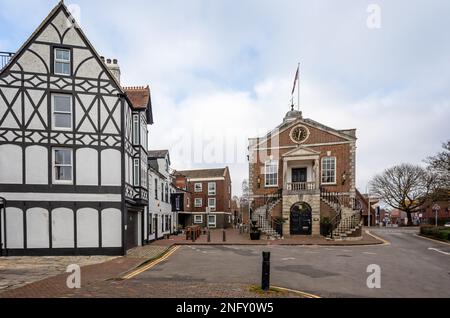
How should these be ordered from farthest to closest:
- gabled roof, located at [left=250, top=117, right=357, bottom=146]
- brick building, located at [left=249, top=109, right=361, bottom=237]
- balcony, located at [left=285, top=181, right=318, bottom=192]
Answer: gabled roof, located at [left=250, top=117, right=357, bottom=146] < balcony, located at [left=285, top=181, right=318, bottom=192] < brick building, located at [left=249, top=109, right=361, bottom=237]

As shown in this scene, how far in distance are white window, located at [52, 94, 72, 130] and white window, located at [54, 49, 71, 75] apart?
133cm

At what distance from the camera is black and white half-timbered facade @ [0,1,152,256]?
49.8ft

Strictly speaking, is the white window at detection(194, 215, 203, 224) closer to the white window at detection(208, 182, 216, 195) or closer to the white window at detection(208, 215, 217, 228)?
the white window at detection(208, 215, 217, 228)

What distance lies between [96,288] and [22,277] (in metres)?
3.65

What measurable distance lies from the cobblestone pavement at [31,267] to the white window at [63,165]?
13.2ft

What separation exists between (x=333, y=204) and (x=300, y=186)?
10.8 feet

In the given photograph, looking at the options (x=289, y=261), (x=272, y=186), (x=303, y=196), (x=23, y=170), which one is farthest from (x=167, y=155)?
(x=289, y=261)

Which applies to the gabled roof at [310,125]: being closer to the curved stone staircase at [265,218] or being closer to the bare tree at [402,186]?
the curved stone staircase at [265,218]

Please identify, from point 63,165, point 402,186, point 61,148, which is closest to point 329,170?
point 63,165

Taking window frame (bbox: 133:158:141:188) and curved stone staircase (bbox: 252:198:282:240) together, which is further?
curved stone staircase (bbox: 252:198:282:240)

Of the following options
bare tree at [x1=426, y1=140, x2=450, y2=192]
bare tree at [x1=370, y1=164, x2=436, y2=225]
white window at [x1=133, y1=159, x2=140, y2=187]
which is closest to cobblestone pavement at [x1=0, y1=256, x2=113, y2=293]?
white window at [x1=133, y1=159, x2=140, y2=187]

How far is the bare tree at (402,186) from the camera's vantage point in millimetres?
53125

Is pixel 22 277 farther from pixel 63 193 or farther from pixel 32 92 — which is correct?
pixel 32 92
